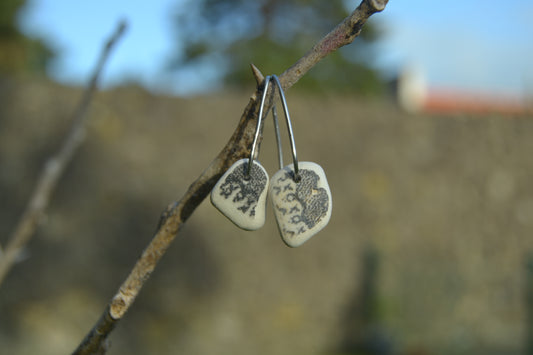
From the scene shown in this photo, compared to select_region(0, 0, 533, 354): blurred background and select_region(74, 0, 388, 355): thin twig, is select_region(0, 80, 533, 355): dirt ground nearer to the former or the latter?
select_region(0, 0, 533, 354): blurred background

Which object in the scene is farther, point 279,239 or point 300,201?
point 279,239

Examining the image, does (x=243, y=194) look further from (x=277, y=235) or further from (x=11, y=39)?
(x=11, y=39)

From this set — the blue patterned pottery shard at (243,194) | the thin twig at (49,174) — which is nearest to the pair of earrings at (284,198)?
the blue patterned pottery shard at (243,194)

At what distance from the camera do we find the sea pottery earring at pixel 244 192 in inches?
24.1

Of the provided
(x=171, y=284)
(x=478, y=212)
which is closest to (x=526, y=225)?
(x=478, y=212)

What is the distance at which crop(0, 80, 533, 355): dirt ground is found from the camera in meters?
3.45

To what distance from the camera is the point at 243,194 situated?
0.64 metres

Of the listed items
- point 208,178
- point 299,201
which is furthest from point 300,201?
point 208,178

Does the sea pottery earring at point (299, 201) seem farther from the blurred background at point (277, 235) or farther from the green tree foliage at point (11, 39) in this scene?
the green tree foliage at point (11, 39)

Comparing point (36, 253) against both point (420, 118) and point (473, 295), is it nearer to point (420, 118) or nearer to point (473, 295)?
point (420, 118)

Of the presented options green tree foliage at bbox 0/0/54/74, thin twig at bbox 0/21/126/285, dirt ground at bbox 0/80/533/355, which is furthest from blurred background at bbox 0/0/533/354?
green tree foliage at bbox 0/0/54/74

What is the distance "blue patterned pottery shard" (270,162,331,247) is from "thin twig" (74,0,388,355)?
0.06 meters

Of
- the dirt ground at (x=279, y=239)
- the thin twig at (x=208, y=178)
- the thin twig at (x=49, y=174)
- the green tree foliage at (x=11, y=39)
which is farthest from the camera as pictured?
the green tree foliage at (x=11, y=39)

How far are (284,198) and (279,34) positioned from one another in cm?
912
